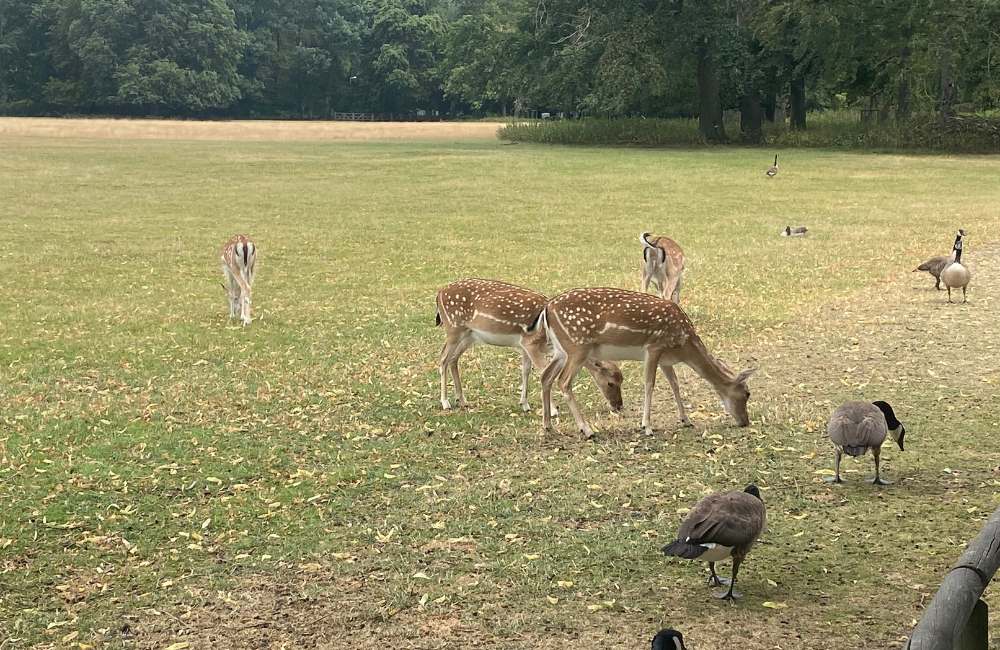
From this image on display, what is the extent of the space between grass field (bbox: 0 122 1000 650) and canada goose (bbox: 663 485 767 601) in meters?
0.29

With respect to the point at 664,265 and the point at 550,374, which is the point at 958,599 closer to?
the point at 550,374

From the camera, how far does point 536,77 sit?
5375 cm

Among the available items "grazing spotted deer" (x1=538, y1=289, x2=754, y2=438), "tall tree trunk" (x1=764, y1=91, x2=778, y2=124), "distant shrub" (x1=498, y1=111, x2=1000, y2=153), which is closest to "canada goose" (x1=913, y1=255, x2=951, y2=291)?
"grazing spotted deer" (x1=538, y1=289, x2=754, y2=438)

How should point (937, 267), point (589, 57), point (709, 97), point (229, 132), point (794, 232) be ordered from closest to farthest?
point (937, 267), point (794, 232), point (589, 57), point (709, 97), point (229, 132)

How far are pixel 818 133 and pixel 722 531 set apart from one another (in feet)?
164

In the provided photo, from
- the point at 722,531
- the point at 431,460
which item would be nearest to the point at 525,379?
the point at 431,460

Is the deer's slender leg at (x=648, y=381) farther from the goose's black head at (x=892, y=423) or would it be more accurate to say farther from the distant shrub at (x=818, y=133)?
the distant shrub at (x=818, y=133)

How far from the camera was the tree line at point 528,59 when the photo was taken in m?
45.9

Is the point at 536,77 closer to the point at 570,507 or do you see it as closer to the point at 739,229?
the point at 739,229

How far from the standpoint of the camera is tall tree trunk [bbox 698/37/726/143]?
50.5 metres

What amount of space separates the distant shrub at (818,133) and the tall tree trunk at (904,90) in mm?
1220


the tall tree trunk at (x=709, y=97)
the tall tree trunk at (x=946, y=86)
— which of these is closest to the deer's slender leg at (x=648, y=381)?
the tall tree trunk at (x=946, y=86)

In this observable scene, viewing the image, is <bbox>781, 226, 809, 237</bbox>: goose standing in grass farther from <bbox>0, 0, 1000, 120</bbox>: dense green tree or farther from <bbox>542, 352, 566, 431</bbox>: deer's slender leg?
<bbox>0, 0, 1000, 120</bbox>: dense green tree

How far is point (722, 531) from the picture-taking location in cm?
550
